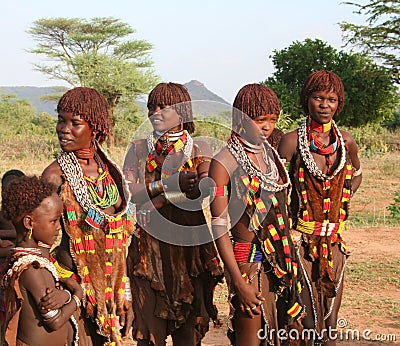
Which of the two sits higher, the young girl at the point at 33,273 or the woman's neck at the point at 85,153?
the woman's neck at the point at 85,153

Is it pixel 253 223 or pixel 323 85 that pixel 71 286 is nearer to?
pixel 253 223

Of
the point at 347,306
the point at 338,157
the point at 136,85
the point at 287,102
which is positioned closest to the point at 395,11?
the point at 287,102

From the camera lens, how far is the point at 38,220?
2.60 m

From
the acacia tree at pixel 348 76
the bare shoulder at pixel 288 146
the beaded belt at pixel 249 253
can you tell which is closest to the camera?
the beaded belt at pixel 249 253

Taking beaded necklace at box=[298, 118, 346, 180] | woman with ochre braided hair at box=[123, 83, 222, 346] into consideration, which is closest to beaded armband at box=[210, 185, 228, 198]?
woman with ochre braided hair at box=[123, 83, 222, 346]

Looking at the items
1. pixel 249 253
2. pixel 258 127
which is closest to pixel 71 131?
pixel 258 127

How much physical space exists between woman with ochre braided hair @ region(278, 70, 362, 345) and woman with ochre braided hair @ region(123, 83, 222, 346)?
1.69 ft

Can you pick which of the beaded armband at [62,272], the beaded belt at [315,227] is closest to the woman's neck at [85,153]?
the beaded armband at [62,272]

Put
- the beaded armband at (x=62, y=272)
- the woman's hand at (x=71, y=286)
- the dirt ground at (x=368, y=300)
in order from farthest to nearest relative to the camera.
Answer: the dirt ground at (x=368, y=300)
the beaded armband at (x=62, y=272)
the woman's hand at (x=71, y=286)

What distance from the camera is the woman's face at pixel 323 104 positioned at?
3648 millimetres

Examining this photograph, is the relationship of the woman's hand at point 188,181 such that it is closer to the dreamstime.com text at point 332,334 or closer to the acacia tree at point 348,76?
the dreamstime.com text at point 332,334

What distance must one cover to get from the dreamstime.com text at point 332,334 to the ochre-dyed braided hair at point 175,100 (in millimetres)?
1321

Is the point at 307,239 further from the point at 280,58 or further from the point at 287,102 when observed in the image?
the point at 280,58

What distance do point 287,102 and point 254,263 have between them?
55.7ft
